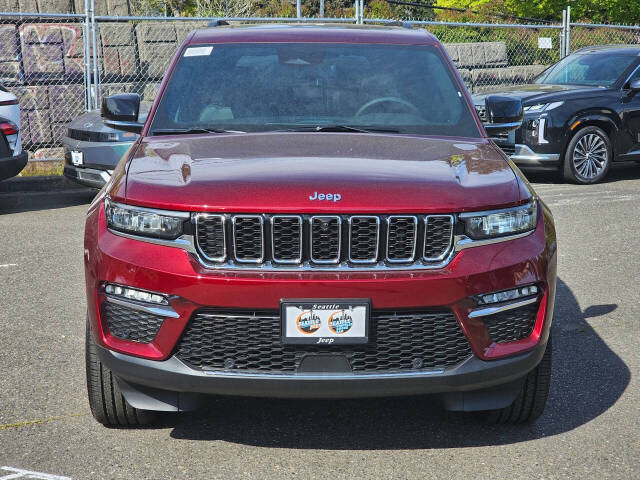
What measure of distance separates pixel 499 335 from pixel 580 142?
905 centimetres

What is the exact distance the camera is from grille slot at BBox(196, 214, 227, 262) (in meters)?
3.48

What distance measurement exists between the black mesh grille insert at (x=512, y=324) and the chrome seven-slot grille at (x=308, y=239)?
16.3 inches

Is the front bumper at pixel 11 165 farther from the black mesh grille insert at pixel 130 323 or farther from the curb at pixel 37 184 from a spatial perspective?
the black mesh grille insert at pixel 130 323

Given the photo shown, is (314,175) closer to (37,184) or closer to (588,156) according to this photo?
(37,184)

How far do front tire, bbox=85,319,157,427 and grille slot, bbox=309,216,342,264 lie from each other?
102 centimetres

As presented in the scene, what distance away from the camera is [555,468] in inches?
146

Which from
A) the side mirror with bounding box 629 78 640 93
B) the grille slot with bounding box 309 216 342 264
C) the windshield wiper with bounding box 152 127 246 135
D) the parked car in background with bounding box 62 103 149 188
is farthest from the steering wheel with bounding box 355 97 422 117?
the side mirror with bounding box 629 78 640 93

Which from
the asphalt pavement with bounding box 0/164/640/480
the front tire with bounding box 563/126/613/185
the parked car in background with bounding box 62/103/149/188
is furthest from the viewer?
the front tire with bounding box 563/126/613/185

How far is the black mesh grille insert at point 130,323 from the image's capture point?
140 inches

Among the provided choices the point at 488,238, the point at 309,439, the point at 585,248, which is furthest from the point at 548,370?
the point at 585,248

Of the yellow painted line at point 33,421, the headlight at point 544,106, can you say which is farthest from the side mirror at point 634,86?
the yellow painted line at point 33,421

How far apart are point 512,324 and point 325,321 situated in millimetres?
763

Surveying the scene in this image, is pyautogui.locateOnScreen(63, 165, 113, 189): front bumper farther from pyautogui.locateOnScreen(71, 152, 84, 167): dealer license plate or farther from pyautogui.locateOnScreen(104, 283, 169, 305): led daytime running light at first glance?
pyautogui.locateOnScreen(104, 283, 169, 305): led daytime running light

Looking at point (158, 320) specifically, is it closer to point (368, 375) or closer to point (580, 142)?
point (368, 375)
